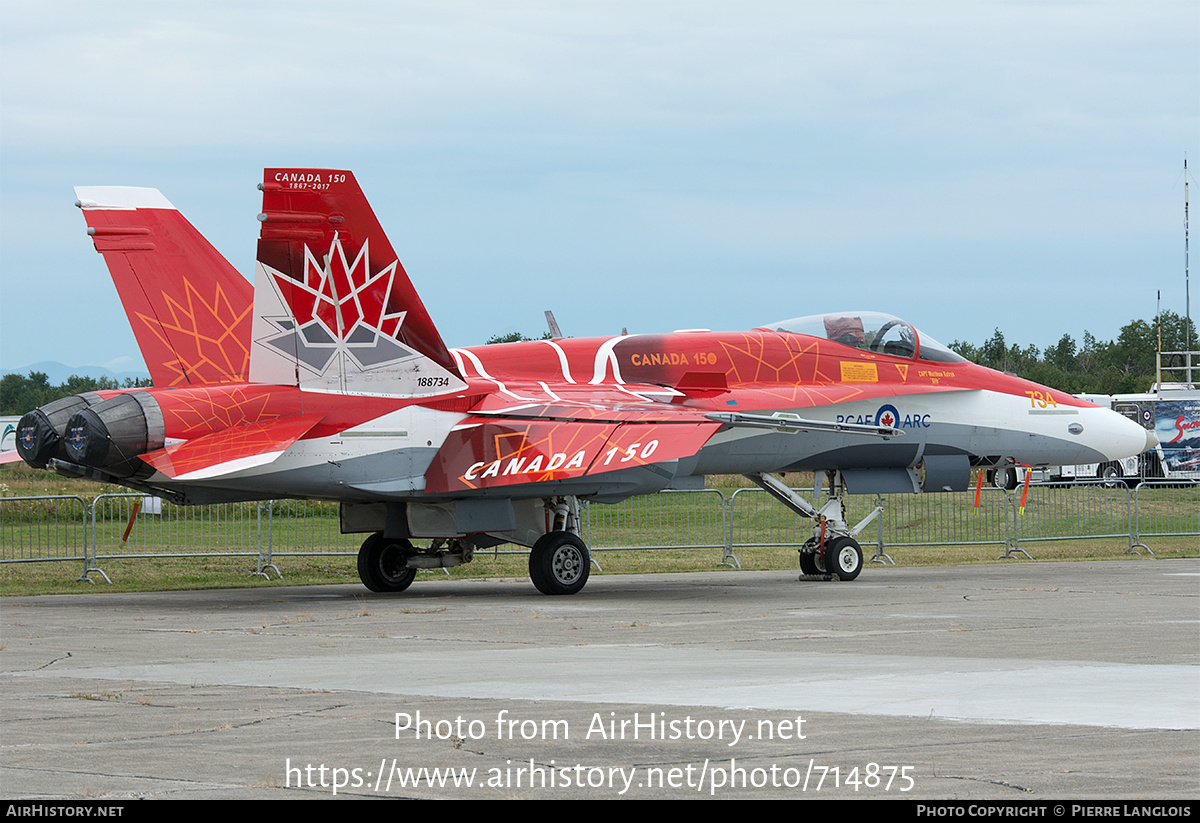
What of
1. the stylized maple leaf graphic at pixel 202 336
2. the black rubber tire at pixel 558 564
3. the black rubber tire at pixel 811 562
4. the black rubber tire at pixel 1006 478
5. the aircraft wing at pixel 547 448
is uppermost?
the stylized maple leaf graphic at pixel 202 336

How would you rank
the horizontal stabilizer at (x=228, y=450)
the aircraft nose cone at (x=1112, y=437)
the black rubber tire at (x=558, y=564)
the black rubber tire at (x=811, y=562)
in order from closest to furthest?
the horizontal stabilizer at (x=228, y=450) → the black rubber tire at (x=558, y=564) → the black rubber tire at (x=811, y=562) → the aircraft nose cone at (x=1112, y=437)

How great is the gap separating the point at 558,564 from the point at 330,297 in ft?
13.7

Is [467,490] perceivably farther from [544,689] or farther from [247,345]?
[544,689]

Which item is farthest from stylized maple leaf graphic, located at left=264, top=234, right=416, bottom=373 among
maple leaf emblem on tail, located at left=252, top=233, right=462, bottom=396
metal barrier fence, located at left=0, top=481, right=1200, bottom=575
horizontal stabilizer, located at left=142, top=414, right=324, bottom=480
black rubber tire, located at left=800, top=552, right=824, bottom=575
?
black rubber tire, located at left=800, top=552, right=824, bottom=575

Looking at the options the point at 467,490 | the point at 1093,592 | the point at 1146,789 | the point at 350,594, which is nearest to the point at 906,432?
the point at 1093,592

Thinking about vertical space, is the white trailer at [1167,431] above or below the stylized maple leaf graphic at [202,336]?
below

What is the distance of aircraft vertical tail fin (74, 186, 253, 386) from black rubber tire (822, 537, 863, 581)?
8279mm

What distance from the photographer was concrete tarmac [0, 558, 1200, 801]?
5.78m

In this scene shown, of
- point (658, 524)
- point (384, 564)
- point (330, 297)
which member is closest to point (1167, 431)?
point (658, 524)

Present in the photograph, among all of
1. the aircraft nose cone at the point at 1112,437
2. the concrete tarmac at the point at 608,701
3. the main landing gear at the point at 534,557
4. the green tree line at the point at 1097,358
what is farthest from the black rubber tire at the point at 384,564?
the green tree line at the point at 1097,358

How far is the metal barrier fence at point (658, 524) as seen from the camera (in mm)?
21391

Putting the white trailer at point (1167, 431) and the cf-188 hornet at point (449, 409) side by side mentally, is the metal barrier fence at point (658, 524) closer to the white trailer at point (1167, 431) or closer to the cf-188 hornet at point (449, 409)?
the cf-188 hornet at point (449, 409)

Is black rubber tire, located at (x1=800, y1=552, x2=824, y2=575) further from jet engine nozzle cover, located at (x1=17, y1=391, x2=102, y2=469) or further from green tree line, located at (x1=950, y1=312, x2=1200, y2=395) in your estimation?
green tree line, located at (x1=950, y1=312, x2=1200, y2=395)

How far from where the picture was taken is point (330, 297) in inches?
612
